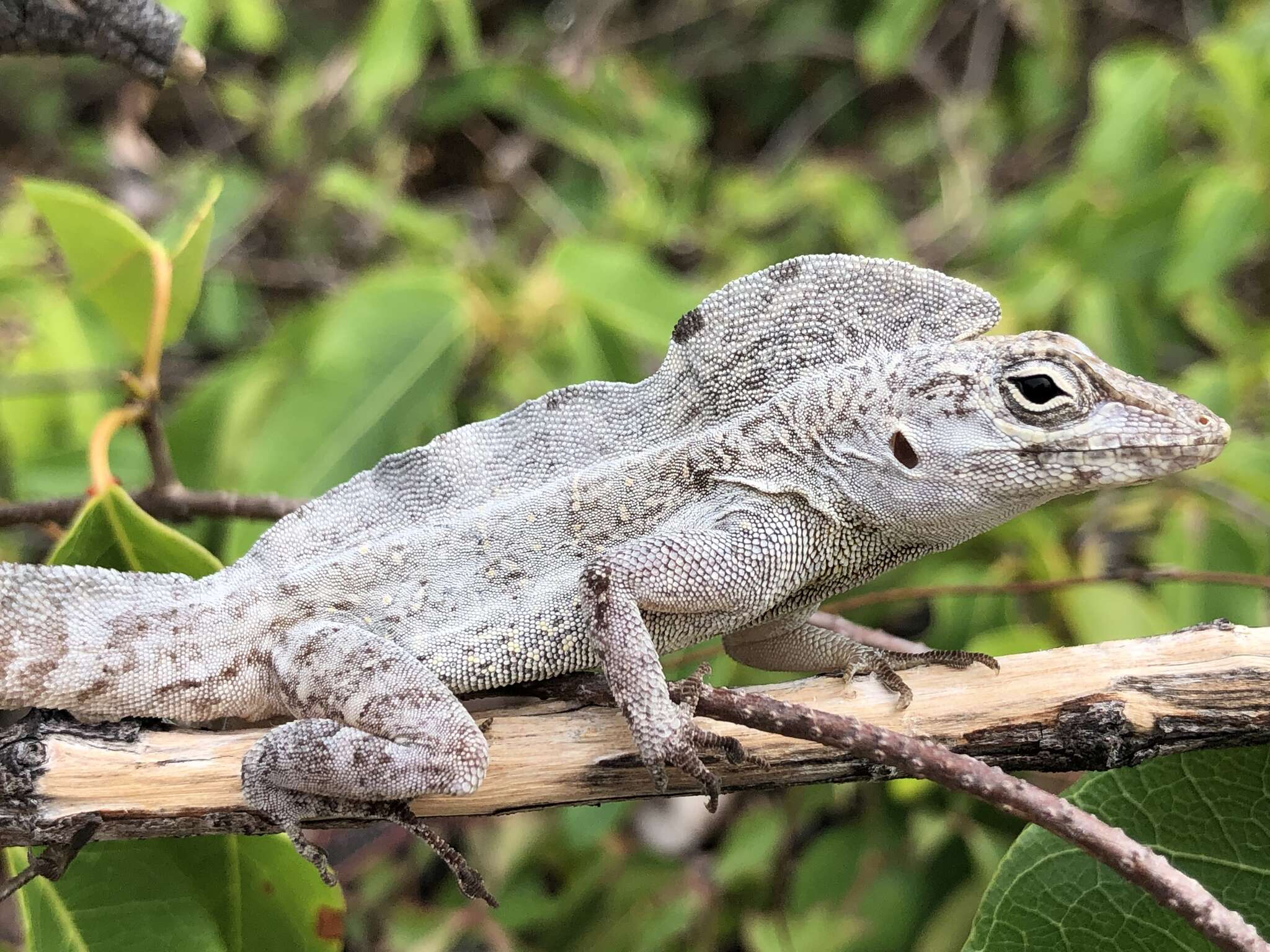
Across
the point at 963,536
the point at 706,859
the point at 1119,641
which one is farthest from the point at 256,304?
the point at 1119,641

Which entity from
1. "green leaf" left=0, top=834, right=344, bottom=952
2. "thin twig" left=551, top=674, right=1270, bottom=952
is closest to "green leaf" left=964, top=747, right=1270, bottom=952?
"thin twig" left=551, top=674, right=1270, bottom=952

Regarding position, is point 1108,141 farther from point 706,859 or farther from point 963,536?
point 706,859

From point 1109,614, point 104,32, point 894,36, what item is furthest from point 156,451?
point 894,36

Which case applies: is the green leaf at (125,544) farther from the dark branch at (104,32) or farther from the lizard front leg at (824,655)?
the lizard front leg at (824,655)

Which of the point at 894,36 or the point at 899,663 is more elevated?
the point at 894,36

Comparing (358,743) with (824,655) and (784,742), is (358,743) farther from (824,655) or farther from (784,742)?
(824,655)
